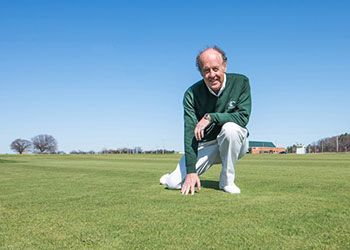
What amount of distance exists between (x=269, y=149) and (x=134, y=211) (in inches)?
6546

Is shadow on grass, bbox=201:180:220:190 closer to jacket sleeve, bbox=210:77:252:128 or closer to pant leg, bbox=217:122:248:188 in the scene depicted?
pant leg, bbox=217:122:248:188

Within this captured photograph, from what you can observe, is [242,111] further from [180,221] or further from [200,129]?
[180,221]

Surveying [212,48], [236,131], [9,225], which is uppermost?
[212,48]

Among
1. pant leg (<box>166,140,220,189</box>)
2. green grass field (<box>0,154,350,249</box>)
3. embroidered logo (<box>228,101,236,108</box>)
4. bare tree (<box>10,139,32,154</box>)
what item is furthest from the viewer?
bare tree (<box>10,139,32,154</box>)

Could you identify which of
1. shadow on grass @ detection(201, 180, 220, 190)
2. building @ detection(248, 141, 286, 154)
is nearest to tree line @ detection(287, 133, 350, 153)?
building @ detection(248, 141, 286, 154)

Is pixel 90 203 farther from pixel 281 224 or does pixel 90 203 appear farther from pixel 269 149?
pixel 269 149

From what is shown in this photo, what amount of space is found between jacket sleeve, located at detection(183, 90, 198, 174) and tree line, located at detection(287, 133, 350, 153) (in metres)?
149

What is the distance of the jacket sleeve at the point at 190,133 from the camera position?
5376 millimetres

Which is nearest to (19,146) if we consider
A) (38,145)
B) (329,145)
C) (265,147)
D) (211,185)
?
(38,145)

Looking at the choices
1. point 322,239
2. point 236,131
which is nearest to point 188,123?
point 236,131

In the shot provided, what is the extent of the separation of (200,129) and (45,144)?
5516 inches

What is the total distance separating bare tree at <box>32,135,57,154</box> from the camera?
135 meters

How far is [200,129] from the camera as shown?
17.1ft

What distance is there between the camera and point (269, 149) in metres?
166
